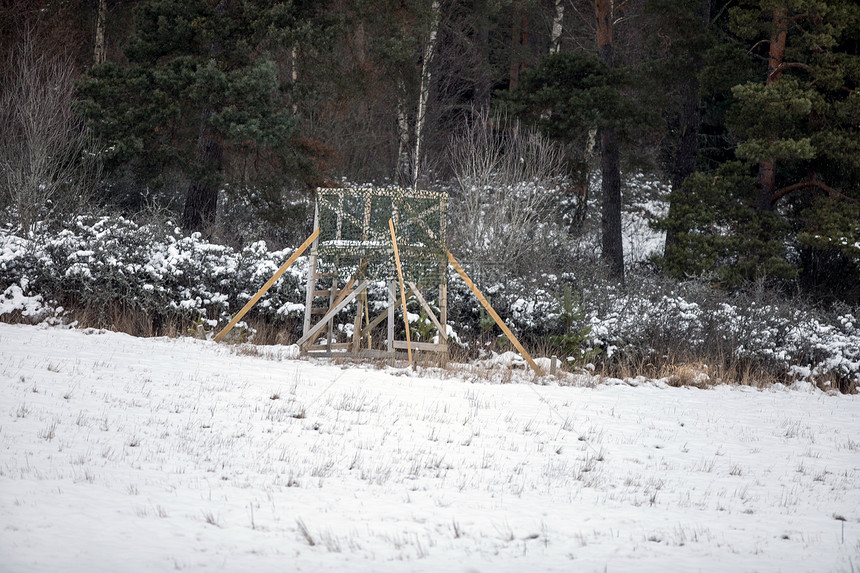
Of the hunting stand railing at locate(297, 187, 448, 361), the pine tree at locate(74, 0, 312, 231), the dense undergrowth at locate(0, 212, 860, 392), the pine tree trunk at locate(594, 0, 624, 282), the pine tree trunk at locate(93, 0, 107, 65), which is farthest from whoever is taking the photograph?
the pine tree trunk at locate(93, 0, 107, 65)

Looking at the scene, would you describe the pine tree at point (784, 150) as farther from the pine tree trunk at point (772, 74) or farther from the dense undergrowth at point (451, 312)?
the dense undergrowth at point (451, 312)

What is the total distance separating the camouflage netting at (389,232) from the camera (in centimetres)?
1077

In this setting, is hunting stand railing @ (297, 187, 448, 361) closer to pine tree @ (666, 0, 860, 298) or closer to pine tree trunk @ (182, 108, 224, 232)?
pine tree trunk @ (182, 108, 224, 232)

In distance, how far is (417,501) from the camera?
5.34m

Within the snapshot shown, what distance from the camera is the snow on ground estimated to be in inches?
174

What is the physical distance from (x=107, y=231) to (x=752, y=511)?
34.9 feet

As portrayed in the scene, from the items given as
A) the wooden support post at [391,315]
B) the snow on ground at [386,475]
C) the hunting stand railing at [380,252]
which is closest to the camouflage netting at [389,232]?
the hunting stand railing at [380,252]

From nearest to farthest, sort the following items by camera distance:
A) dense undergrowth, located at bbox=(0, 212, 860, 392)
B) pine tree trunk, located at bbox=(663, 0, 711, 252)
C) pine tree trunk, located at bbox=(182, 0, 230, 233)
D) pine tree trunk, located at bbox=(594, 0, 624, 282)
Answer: dense undergrowth, located at bbox=(0, 212, 860, 392), pine tree trunk, located at bbox=(182, 0, 230, 233), pine tree trunk, located at bbox=(594, 0, 624, 282), pine tree trunk, located at bbox=(663, 0, 711, 252)

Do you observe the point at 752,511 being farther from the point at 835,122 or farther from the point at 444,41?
the point at 444,41

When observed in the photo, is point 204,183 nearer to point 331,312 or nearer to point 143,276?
point 143,276

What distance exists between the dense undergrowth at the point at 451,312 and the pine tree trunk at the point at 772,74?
246 inches

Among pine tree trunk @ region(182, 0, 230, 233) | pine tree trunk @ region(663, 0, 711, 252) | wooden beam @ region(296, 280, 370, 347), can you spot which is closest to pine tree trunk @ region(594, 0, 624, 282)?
pine tree trunk @ region(663, 0, 711, 252)

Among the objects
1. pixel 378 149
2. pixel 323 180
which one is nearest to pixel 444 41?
pixel 378 149

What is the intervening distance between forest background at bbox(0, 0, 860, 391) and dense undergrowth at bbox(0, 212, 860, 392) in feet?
0.14
